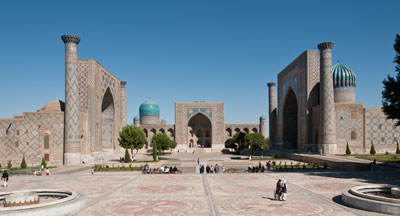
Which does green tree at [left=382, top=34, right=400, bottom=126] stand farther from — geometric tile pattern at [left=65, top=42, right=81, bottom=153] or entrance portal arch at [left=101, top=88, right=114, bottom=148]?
entrance portal arch at [left=101, top=88, right=114, bottom=148]

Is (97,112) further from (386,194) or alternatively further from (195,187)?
(386,194)

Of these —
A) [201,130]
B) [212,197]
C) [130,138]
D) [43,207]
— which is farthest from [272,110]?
[43,207]

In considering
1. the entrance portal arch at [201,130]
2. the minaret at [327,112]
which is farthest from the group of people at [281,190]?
the entrance portal arch at [201,130]

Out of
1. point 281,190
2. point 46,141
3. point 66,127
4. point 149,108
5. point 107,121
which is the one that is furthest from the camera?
point 149,108

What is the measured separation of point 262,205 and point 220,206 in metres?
1.15

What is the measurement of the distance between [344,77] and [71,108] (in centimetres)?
2607

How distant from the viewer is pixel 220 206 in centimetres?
907

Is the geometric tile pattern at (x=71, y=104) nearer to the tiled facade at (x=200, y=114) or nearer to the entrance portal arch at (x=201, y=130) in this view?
the tiled facade at (x=200, y=114)

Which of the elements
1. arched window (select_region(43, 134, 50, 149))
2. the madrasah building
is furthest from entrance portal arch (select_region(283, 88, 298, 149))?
arched window (select_region(43, 134, 50, 149))

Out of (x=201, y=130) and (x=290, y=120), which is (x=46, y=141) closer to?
(x=290, y=120)

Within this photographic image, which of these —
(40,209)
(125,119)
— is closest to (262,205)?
(40,209)

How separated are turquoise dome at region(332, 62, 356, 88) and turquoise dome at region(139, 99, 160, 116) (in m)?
36.9

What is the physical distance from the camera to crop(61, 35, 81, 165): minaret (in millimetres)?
24172

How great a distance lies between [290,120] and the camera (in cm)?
3984
